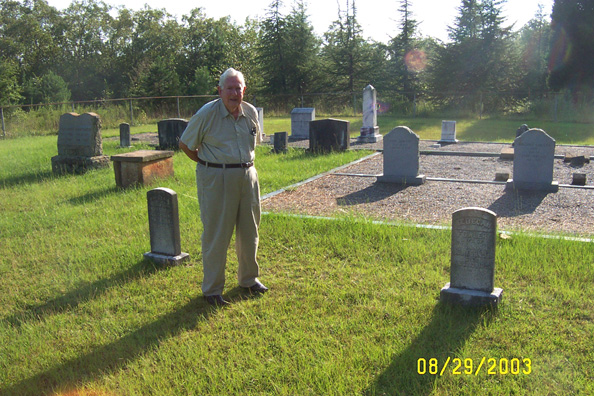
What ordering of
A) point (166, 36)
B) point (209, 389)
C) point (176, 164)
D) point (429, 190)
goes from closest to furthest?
point (209, 389) → point (429, 190) → point (176, 164) → point (166, 36)

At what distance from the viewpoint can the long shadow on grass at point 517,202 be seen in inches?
294

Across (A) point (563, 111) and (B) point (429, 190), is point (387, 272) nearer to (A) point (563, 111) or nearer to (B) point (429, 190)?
(B) point (429, 190)

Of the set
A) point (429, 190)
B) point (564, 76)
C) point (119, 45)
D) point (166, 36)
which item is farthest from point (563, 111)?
point (119, 45)

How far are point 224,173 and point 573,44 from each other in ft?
94.1

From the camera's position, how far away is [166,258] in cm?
558

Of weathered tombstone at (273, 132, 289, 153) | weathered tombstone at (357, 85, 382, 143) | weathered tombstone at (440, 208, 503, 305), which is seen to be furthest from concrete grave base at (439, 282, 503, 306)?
weathered tombstone at (357, 85, 382, 143)

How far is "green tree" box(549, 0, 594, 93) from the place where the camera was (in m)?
26.8

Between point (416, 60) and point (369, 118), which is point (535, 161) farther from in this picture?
point (416, 60)

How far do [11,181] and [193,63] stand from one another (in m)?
34.5

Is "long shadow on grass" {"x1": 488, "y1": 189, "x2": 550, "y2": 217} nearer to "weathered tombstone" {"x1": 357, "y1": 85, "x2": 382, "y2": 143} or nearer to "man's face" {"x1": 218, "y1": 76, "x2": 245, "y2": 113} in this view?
"man's face" {"x1": 218, "y1": 76, "x2": 245, "y2": 113}

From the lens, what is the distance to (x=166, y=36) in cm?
5453

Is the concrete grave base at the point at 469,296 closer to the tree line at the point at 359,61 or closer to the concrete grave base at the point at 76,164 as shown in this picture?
the concrete grave base at the point at 76,164
